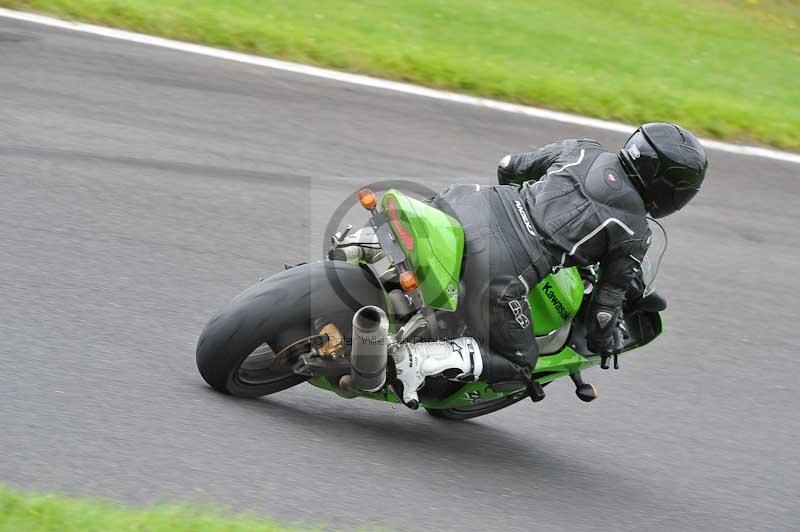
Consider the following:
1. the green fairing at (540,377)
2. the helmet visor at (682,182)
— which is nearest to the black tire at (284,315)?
the green fairing at (540,377)

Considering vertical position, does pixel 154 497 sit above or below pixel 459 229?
below

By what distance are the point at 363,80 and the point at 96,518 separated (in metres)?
6.70

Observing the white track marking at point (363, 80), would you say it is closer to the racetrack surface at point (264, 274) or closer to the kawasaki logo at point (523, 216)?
the racetrack surface at point (264, 274)

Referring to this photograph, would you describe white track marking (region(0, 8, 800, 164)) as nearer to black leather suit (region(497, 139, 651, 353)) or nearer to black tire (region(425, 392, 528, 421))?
black tire (region(425, 392, 528, 421))

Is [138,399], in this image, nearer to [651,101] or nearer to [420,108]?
[420,108]

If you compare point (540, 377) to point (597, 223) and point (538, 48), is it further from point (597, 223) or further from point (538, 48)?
point (538, 48)

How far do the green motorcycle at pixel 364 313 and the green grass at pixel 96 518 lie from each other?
885mm

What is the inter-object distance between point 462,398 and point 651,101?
630cm

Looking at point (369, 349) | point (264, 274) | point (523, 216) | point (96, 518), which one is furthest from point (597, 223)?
point (264, 274)

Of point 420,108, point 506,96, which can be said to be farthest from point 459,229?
point 506,96

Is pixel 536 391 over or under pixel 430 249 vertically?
under

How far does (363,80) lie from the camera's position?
32.1 feet

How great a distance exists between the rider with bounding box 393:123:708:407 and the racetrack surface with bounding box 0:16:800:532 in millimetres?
563

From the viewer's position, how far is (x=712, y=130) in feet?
33.7
